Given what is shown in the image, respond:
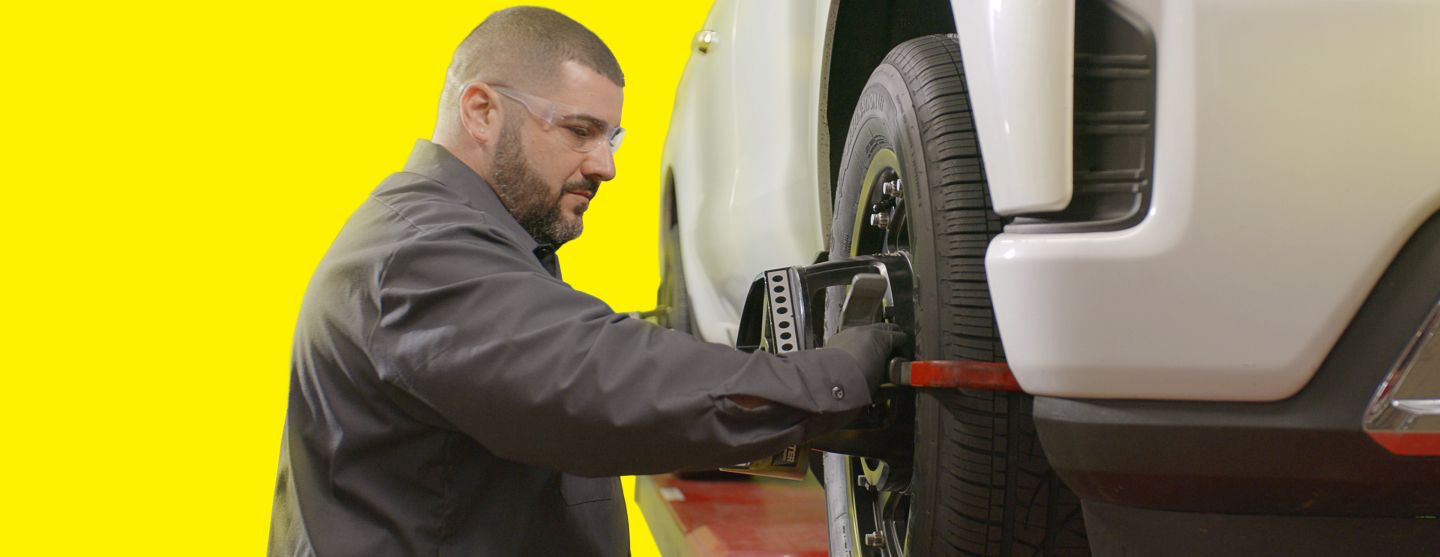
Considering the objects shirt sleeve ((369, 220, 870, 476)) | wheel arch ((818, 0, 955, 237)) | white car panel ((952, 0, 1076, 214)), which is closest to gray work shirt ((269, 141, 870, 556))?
shirt sleeve ((369, 220, 870, 476))

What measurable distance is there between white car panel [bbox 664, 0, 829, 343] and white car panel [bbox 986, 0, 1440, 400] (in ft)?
3.15

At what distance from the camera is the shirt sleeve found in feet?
4.62

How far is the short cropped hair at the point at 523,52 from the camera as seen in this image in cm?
181

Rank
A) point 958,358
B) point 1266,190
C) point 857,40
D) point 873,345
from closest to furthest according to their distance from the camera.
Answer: point 1266,190, point 958,358, point 873,345, point 857,40

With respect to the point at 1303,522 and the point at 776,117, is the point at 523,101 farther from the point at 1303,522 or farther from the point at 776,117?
the point at 1303,522

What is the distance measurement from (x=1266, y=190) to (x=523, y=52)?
1.11 meters

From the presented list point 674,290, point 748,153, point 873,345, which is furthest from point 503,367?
point 674,290

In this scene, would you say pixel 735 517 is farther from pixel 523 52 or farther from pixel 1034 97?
pixel 1034 97

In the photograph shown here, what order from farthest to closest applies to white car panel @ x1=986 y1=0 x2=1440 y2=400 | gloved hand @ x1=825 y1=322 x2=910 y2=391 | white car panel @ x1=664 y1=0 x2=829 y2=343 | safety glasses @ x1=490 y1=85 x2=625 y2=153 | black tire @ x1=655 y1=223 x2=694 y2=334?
black tire @ x1=655 y1=223 x2=694 y2=334, white car panel @ x1=664 y1=0 x2=829 y2=343, safety glasses @ x1=490 y1=85 x2=625 y2=153, gloved hand @ x1=825 y1=322 x2=910 y2=391, white car panel @ x1=986 y1=0 x2=1440 y2=400

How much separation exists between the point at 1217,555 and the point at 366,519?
3.67 ft

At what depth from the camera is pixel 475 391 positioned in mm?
1435

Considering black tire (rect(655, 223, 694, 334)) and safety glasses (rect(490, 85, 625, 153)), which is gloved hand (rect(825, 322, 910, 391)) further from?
black tire (rect(655, 223, 694, 334))

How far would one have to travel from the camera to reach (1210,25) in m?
1.09

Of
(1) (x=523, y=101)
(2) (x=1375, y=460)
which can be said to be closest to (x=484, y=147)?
(1) (x=523, y=101)
